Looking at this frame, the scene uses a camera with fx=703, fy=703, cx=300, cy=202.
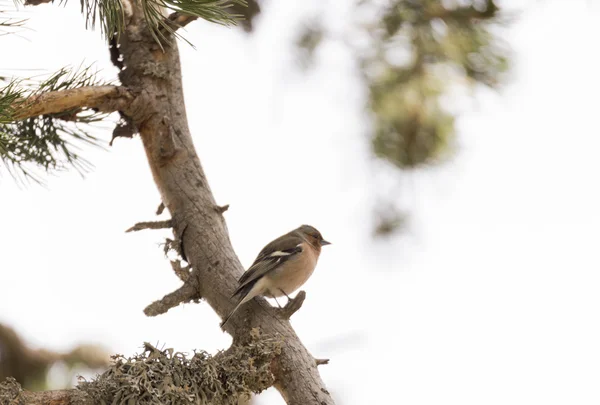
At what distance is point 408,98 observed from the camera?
18.6 feet

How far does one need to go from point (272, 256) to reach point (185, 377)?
1.43 metres

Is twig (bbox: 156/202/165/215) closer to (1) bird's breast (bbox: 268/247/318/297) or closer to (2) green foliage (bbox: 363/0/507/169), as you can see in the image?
(1) bird's breast (bbox: 268/247/318/297)

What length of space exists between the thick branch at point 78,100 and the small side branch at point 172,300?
1.25m

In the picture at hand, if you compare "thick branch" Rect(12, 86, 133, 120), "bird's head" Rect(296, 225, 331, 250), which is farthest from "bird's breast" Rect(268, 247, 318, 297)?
"thick branch" Rect(12, 86, 133, 120)

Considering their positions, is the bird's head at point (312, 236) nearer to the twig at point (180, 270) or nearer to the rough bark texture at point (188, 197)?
the rough bark texture at point (188, 197)

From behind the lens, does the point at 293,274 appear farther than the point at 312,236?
No

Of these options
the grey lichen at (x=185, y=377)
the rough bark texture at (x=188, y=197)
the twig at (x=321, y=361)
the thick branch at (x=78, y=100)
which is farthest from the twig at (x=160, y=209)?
the twig at (x=321, y=361)

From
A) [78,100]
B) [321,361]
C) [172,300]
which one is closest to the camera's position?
[321,361]

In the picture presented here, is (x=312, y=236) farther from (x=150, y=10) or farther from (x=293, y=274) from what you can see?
(x=150, y=10)

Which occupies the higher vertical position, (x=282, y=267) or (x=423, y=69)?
(x=423, y=69)

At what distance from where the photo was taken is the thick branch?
384 centimetres

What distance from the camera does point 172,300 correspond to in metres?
4.08

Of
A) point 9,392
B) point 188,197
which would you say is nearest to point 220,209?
point 188,197

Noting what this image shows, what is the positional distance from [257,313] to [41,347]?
1.93 meters
